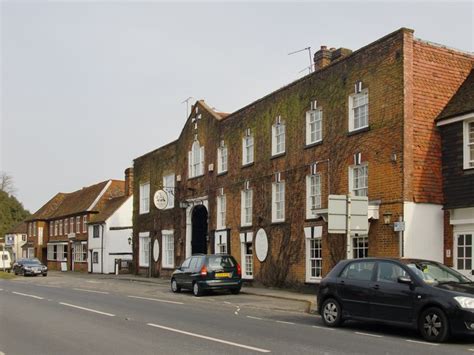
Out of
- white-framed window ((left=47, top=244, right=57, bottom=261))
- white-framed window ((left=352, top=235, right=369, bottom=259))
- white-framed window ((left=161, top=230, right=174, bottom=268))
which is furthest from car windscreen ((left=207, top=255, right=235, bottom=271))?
white-framed window ((left=47, top=244, right=57, bottom=261))

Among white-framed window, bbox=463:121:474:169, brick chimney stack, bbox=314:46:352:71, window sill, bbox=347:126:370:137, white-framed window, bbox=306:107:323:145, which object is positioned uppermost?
brick chimney stack, bbox=314:46:352:71

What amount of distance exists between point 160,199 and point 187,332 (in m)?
23.8

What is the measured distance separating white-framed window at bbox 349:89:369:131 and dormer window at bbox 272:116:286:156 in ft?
15.1

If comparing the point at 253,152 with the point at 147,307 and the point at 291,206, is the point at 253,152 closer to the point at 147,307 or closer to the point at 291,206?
the point at 291,206

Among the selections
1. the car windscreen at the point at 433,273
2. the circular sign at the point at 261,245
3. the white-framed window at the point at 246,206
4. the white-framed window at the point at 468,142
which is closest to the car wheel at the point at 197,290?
the circular sign at the point at 261,245

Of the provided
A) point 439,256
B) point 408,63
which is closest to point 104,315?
point 439,256

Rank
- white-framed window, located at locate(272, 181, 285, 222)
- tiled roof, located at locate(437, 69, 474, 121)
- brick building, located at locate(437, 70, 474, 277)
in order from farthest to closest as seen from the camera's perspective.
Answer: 1. white-framed window, located at locate(272, 181, 285, 222)
2. tiled roof, located at locate(437, 69, 474, 121)
3. brick building, located at locate(437, 70, 474, 277)

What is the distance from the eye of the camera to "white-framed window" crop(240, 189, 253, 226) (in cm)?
2842

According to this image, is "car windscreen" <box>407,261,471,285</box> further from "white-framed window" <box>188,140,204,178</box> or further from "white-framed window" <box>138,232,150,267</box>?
"white-framed window" <box>138,232,150,267</box>

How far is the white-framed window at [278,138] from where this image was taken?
2613cm

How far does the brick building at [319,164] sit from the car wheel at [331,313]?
306cm

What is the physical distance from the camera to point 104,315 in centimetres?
1555

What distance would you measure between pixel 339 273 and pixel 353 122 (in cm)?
937

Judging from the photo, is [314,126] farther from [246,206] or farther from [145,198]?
[145,198]
